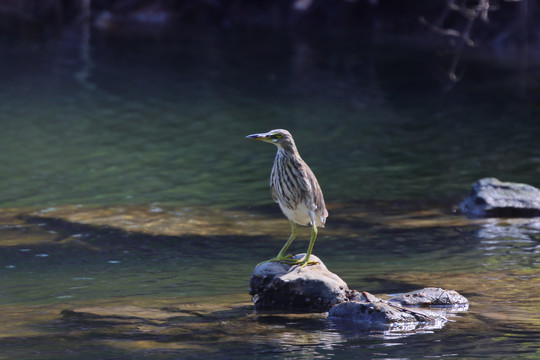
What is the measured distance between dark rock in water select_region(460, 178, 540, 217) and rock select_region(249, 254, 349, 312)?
4.38 m

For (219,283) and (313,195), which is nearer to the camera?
(313,195)

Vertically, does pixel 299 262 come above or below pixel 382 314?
above

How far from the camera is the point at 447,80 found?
2145 centimetres

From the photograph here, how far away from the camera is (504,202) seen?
424 inches

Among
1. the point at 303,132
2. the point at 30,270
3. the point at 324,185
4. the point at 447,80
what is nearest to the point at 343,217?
the point at 324,185

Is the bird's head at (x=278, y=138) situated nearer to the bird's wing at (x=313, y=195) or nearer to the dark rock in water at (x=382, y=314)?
the bird's wing at (x=313, y=195)

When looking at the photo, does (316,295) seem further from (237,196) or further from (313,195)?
(237,196)

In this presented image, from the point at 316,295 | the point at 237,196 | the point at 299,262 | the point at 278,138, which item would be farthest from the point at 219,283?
the point at 237,196

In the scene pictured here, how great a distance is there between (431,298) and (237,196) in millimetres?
5325

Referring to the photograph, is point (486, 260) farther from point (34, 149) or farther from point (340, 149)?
point (34, 149)

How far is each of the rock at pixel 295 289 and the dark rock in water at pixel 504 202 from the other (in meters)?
4.38

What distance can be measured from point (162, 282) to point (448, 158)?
7.76 meters

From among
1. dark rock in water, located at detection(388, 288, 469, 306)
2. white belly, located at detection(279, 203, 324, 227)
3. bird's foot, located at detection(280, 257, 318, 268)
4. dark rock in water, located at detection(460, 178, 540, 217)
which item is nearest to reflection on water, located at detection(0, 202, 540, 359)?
dark rock in water, located at detection(388, 288, 469, 306)

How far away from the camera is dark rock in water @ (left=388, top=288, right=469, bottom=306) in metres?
6.93
